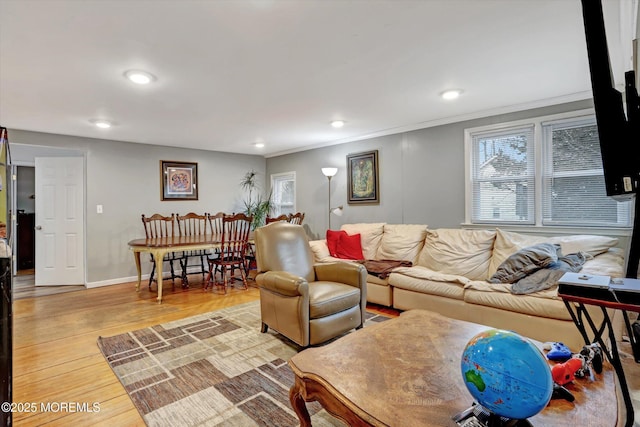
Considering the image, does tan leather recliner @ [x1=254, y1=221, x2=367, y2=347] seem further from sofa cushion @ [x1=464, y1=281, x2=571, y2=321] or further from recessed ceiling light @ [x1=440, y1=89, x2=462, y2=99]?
recessed ceiling light @ [x1=440, y1=89, x2=462, y2=99]

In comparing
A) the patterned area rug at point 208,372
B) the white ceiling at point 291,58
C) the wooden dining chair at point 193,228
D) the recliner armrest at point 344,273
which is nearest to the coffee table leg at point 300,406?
the patterned area rug at point 208,372

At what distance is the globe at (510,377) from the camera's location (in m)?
0.86

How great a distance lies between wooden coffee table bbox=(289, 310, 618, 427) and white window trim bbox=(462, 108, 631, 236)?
7.07 ft

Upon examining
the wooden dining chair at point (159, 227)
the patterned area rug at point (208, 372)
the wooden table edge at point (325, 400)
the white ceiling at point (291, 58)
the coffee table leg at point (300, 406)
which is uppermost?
the white ceiling at point (291, 58)

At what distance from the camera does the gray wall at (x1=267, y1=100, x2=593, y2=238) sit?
388 cm

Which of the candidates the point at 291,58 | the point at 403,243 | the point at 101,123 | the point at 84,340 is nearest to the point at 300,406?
the point at 291,58

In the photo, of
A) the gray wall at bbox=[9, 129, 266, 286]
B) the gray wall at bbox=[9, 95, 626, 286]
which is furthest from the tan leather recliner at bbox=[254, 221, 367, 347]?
the gray wall at bbox=[9, 129, 266, 286]

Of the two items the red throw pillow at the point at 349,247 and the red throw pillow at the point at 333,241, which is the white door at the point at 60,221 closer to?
the red throw pillow at the point at 333,241

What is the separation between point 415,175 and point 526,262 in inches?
74.1

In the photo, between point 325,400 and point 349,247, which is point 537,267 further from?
point 325,400

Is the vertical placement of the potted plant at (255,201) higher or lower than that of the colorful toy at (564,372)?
higher

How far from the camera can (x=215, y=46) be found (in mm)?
2105

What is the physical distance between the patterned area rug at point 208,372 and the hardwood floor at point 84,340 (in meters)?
0.12

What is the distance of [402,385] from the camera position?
1.28m
